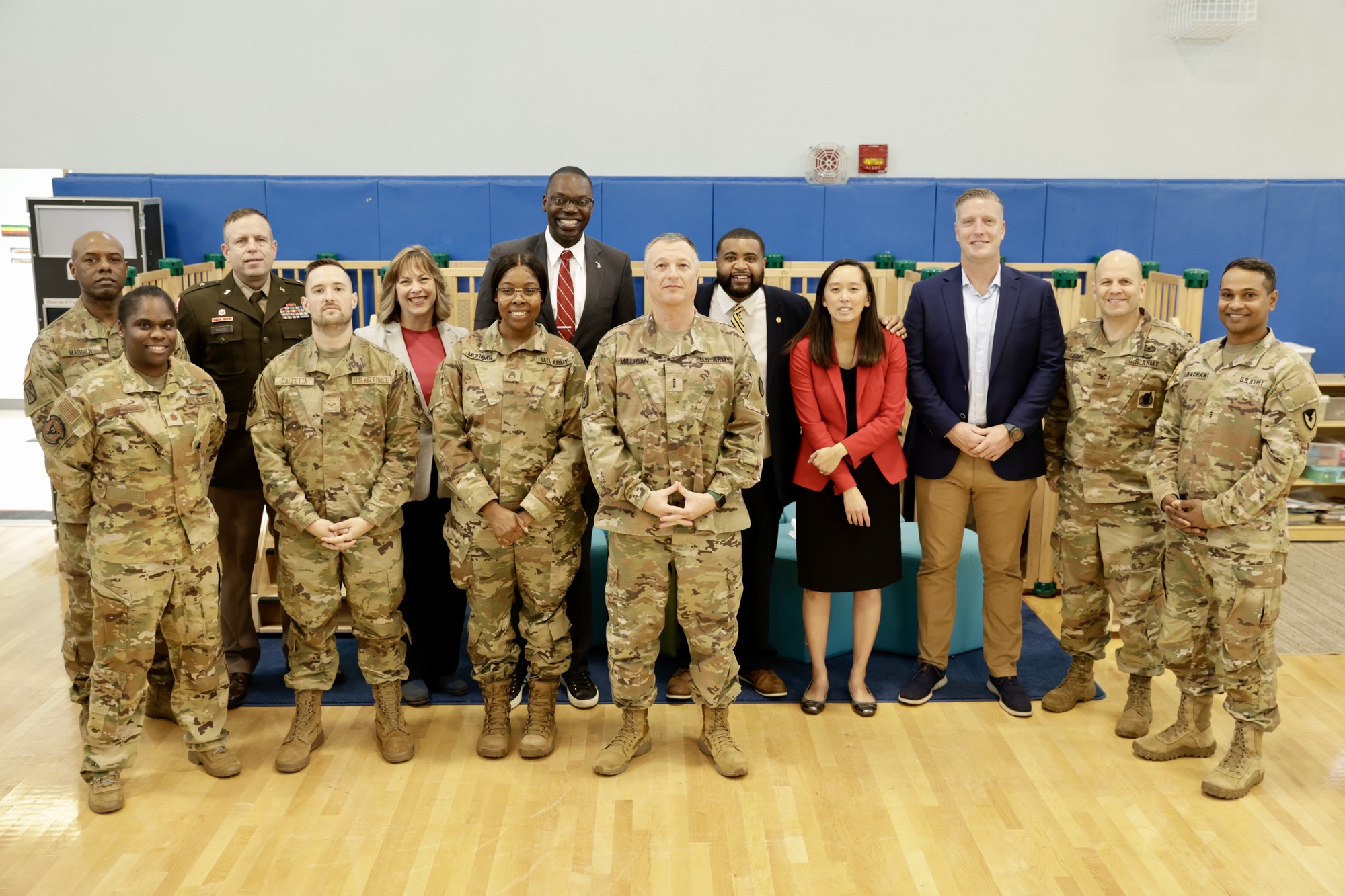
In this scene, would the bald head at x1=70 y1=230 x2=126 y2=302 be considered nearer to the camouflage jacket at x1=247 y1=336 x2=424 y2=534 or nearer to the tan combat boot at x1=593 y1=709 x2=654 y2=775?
the camouflage jacket at x1=247 y1=336 x2=424 y2=534

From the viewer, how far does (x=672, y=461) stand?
334 cm

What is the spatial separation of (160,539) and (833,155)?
17.9 feet

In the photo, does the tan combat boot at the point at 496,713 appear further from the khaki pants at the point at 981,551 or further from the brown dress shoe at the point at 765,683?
the khaki pants at the point at 981,551

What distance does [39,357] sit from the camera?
11.5ft

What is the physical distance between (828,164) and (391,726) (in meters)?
5.20

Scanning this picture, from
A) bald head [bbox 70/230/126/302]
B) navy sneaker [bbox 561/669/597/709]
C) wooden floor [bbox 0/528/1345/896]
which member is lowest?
wooden floor [bbox 0/528/1345/896]

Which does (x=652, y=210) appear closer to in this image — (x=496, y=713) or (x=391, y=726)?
(x=496, y=713)

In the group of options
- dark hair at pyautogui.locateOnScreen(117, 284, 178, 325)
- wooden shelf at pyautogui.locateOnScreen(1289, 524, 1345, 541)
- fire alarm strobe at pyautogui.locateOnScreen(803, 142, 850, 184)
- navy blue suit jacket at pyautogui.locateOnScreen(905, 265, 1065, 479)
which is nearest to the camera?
dark hair at pyautogui.locateOnScreen(117, 284, 178, 325)

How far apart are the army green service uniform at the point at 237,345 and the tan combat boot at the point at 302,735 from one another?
2.31ft

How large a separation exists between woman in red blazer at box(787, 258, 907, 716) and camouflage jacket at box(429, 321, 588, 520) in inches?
32.4

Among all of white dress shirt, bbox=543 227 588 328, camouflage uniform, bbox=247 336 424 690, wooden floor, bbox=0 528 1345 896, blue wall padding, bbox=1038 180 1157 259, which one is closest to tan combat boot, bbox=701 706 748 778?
wooden floor, bbox=0 528 1345 896

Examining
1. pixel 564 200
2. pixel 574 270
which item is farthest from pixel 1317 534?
pixel 564 200

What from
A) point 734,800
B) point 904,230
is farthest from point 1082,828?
point 904,230

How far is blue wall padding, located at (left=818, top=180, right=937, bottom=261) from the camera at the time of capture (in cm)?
744
